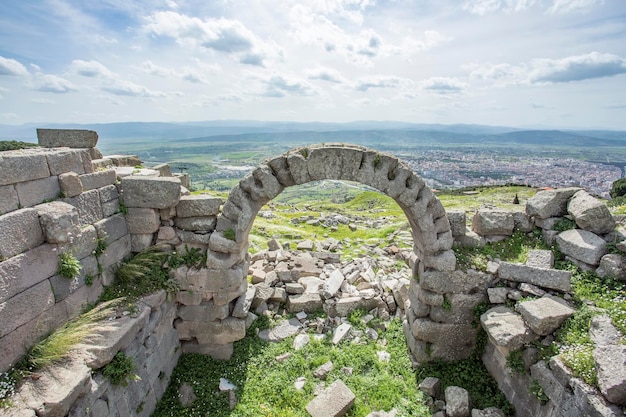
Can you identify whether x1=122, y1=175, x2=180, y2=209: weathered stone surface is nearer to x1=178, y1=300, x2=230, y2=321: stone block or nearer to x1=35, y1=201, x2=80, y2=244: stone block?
x1=35, y1=201, x2=80, y2=244: stone block

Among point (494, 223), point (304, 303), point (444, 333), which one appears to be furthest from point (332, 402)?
point (494, 223)

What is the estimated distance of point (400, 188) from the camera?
6.76m

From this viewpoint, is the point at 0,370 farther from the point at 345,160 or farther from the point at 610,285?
the point at 610,285

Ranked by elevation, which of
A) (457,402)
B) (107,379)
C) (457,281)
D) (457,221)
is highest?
(457,221)

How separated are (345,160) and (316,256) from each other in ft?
19.7

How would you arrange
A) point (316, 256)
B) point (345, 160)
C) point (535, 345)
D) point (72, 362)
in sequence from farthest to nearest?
point (316, 256), point (345, 160), point (535, 345), point (72, 362)

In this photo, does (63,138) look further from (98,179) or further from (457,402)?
(457,402)

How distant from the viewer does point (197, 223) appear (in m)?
7.34

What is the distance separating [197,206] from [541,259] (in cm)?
716

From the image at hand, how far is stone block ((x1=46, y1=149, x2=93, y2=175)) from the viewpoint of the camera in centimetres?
516

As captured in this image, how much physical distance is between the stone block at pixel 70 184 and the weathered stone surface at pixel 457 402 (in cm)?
770

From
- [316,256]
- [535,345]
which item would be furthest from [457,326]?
[316,256]

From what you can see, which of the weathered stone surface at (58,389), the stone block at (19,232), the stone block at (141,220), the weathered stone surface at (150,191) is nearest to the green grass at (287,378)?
the weathered stone surface at (58,389)

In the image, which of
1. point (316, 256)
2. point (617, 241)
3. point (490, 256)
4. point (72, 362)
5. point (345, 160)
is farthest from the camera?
point (316, 256)
